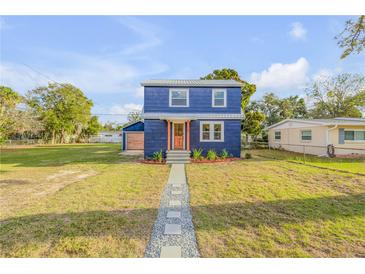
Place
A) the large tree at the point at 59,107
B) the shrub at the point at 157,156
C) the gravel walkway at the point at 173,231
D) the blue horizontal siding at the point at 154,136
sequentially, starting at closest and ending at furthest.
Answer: the gravel walkway at the point at 173,231, the shrub at the point at 157,156, the blue horizontal siding at the point at 154,136, the large tree at the point at 59,107

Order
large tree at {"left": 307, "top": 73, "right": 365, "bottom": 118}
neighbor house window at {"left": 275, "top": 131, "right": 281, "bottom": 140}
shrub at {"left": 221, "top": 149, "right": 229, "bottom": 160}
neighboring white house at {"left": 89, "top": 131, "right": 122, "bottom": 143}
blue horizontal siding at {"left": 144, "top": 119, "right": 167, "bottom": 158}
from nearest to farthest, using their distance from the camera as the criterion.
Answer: shrub at {"left": 221, "top": 149, "right": 229, "bottom": 160} → blue horizontal siding at {"left": 144, "top": 119, "right": 167, "bottom": 158} → neighbor house window at {"left": 275, "top": 131, "right": 281, "bottom": 140} → large tree at {"left": 307, "top": 73, "right": 365, "bottom": 118} → neighboring white house at {"left": 89, "top": 131, "right": 122, "bottom": 143}

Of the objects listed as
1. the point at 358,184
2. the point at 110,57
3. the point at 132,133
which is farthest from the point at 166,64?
the point at 358,184

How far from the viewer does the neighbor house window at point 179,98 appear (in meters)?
12.0

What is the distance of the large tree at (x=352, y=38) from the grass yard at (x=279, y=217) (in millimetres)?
5654

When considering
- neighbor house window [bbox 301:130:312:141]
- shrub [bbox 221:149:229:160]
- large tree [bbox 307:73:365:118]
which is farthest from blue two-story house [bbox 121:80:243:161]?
large tree [bbox 307:73:365:118]

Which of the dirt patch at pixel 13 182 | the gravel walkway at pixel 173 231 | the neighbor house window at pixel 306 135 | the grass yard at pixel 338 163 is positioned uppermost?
the neighbor house window at pixel 306 135

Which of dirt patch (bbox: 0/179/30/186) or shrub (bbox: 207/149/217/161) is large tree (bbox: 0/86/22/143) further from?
shrub (bbox: 207/149/217/161)

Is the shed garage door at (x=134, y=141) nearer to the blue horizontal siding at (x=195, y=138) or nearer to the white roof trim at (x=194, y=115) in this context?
the blue horizontal siding at (x=195, y=138)

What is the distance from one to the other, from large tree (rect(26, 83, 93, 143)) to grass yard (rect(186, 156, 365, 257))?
3460 cm

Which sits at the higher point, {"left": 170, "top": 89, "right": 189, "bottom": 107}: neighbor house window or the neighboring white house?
{"left": 170, "top": 89, "right": 189, "bottom": 107}: neighbor house window

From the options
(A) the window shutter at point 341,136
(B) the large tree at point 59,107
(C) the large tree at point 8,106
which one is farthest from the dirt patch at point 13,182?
(B) the large tree at point 59,107

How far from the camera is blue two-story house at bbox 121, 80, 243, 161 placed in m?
11.8


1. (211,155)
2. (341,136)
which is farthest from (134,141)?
(341,136)
